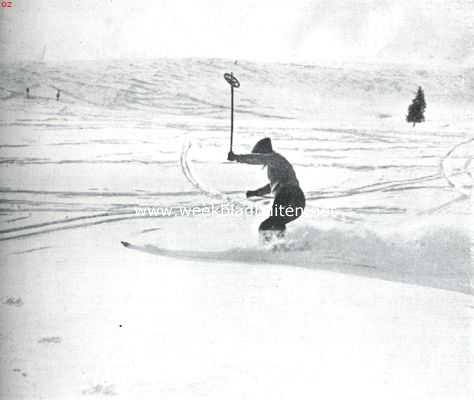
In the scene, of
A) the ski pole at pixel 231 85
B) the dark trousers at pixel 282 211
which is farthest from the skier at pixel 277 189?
the ski pole at pixel 231 85

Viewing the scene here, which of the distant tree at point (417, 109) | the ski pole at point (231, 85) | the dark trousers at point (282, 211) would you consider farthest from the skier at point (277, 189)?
the distant tree at point (417, 109)

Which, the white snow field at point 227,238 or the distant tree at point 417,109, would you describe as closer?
the white snow field at point 227,238

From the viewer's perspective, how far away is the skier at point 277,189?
1.84m

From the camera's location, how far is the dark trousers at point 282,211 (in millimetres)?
1837

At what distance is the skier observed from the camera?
1.84 metres

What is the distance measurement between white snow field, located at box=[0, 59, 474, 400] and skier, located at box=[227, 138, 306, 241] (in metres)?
0.03

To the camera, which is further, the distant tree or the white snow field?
the distant tree

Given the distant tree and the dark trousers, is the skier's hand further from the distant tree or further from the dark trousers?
the distant tree

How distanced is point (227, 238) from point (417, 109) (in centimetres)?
86

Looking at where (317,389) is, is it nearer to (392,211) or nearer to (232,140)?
(392,211)

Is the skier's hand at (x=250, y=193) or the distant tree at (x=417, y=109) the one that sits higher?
the distant tree at (x=417, y=109)

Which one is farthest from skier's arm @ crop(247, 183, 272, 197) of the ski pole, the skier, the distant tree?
the distant tree

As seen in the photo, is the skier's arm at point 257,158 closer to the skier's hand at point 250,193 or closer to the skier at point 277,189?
the skier at point 277,189

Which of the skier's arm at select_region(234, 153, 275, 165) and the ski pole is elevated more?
the ski pole
